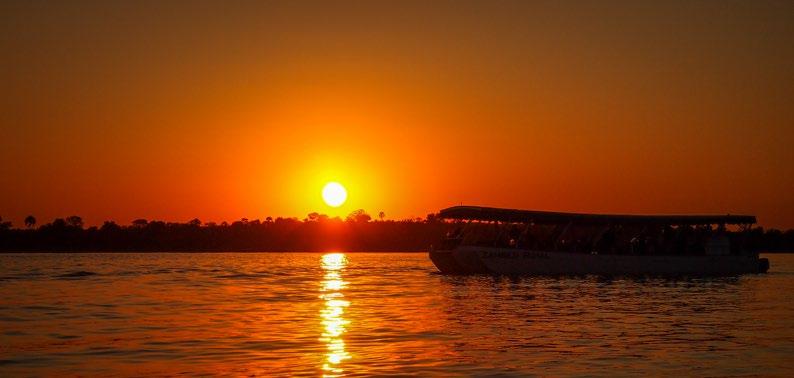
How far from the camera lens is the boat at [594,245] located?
74.3 metres

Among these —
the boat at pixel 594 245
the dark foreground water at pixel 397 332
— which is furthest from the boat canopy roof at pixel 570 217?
the dark foreground water at pixel 397 332

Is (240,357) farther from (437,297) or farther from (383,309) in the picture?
(437,297)

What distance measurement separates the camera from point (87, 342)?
29.1 meters

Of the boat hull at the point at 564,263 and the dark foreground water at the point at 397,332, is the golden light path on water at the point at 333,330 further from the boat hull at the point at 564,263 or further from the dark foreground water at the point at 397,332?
the boat hull at the point at 564,263

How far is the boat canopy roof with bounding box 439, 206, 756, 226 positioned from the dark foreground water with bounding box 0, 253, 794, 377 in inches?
650

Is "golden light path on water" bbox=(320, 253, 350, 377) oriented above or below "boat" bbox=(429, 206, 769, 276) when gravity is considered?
below

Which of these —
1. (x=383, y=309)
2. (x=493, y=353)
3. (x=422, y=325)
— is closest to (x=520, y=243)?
(x=383, y=309)

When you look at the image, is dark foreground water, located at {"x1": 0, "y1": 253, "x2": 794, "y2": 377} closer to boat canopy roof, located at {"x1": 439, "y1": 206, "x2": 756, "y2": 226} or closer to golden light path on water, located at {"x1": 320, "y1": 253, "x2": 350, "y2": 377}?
golden light path on water, located at {"x1": 320, "y1": 253, "x2": 350, "y2": 377}

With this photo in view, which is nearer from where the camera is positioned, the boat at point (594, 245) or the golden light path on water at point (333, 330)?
the golden light path on water at point (333, 330)

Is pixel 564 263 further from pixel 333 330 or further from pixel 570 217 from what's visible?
pixel 333 330

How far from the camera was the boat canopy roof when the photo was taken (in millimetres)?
73000

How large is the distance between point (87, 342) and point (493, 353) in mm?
12881

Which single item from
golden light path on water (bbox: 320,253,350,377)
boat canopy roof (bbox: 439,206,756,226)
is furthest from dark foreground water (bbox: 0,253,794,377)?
boat canopy roof (bbox: 439,206,756,226)

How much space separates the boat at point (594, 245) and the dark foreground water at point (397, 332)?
17.4m
